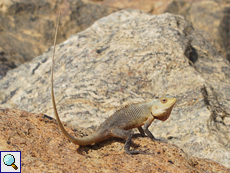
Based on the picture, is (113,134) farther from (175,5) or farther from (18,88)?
(175,5)

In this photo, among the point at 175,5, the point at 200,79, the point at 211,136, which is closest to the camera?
the point at 211,136

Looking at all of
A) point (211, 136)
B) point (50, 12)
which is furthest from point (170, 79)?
point (50, 12)

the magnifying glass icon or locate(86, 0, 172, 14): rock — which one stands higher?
locate(86, 0, 172, 14): rock

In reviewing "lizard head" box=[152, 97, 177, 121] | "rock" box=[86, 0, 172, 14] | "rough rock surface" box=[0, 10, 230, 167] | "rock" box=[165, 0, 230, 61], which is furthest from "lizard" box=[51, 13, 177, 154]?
"rock" box=[86, 0, 172, 14]

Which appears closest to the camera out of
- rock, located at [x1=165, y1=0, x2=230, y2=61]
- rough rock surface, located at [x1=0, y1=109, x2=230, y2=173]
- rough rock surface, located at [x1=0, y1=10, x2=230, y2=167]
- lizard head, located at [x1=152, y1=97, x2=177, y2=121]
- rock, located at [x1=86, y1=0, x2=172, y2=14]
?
rough rock surface, located at [x1=0, y1=109, x2=230, y2=173]

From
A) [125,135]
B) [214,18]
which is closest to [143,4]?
[214,18]

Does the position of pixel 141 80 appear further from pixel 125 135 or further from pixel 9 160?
pixel 9 160

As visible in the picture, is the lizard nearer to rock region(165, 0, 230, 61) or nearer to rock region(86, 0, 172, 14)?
rock region(165, 0, 230, 61)
